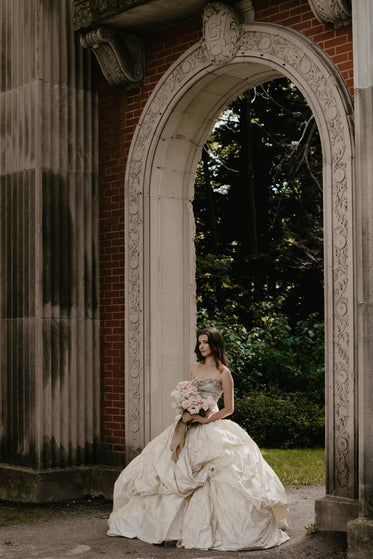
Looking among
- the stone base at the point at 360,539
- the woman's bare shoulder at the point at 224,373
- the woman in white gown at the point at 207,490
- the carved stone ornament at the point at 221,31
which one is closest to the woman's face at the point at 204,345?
the woman in white gown at the point at 207,490

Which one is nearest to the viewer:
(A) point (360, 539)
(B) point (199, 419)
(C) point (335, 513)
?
(A) point (360, 539)

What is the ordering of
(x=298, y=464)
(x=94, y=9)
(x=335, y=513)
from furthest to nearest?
(x=298, y=464)
(x=94, y=9)
(x=335, y=513)

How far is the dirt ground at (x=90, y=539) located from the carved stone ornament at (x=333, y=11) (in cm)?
424

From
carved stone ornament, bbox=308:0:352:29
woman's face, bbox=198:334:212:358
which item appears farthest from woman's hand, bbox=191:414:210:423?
carved stone ornament, bbox=308:0:352:29

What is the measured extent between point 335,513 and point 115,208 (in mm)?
4093

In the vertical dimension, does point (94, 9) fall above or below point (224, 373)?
above

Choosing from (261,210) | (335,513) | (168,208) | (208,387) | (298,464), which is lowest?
(298,464)

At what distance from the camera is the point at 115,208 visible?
9.00 m

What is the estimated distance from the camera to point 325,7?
6844mm

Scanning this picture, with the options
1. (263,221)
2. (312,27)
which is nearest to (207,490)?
(312,27)

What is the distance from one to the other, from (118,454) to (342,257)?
11.6 ft

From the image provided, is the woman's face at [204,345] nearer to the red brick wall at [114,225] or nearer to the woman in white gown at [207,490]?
the woman in white gown at [207,490]

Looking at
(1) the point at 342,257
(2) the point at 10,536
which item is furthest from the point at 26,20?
(2) the point at 10,536

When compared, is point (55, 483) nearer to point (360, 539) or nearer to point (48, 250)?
point (48, 250)
